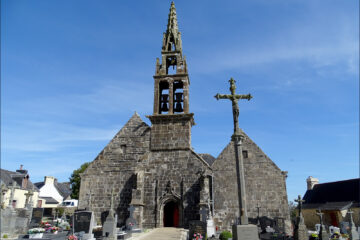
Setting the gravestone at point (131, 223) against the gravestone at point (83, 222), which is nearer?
the gravestone at point (83, 222)

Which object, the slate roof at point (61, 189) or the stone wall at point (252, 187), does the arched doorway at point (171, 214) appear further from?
the slate roof at point (61, 189)

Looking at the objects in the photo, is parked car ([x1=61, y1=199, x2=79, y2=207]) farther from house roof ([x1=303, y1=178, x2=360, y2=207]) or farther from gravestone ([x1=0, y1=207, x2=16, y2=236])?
house roof ([x1=303, y1=178, x2=360, y2=207])

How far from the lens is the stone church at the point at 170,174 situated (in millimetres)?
16281

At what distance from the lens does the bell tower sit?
17.9m

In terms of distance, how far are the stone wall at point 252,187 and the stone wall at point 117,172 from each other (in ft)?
20.9

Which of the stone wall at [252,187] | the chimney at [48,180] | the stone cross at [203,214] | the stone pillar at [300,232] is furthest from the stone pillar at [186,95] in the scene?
the chimney at [48,180]

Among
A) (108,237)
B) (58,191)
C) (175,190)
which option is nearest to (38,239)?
(108,237)

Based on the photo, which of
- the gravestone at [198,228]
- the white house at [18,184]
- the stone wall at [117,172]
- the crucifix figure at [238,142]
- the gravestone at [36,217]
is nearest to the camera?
the crucifix figure at [238,142]

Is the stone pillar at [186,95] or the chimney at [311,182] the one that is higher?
the stone pillar at [186,95]

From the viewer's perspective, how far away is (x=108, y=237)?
11766mm

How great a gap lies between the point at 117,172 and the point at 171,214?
4.86 metres

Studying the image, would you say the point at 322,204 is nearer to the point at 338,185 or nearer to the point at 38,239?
the point at 338,185

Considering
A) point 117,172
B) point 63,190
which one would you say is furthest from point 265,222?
point 63,190

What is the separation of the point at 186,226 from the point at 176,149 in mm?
5058
